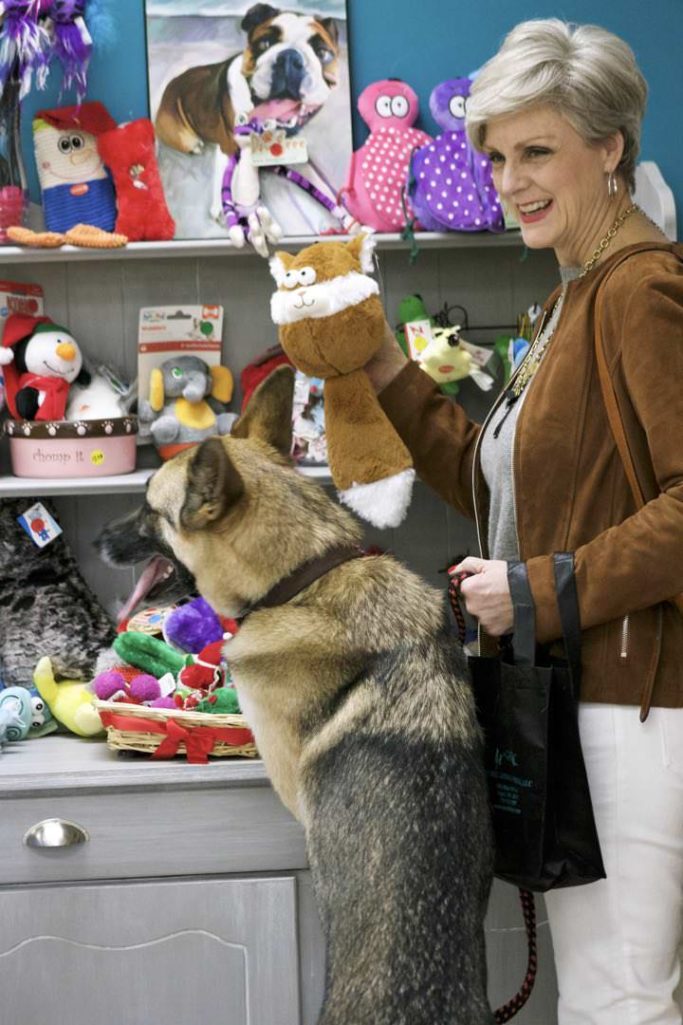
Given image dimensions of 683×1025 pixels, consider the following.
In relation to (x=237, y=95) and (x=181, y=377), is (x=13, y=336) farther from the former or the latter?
(x=237, y=95)

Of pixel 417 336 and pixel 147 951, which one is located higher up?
pixel 417 336

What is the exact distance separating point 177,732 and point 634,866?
3.33 feet

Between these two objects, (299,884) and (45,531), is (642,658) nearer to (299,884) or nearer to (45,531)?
(299,884)

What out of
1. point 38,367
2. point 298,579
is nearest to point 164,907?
point 298,579

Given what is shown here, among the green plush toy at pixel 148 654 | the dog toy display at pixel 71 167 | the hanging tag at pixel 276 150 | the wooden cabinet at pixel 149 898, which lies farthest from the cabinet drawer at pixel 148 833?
the hanging tag at pixel 276 150

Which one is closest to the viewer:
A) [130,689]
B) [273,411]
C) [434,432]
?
[273,411]

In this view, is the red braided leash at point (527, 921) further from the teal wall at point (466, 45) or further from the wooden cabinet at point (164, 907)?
the teal wall at point (466, 45)

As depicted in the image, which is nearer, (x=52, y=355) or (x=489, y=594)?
(x=489, y=594)

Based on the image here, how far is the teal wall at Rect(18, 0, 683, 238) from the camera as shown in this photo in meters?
2.88

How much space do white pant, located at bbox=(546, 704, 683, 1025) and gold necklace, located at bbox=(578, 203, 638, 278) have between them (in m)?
0.66

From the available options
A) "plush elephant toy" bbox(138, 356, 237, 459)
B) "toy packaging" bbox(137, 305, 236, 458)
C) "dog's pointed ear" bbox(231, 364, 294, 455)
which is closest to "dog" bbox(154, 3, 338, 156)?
"toy packaging" bbox(137, 305, 236, 458)

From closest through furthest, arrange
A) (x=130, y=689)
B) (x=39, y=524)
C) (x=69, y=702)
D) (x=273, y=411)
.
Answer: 1. (x=273, y=411)
2. (x=130, y=689)
3. (x=69, y=702)
4. (x=39, y=524)

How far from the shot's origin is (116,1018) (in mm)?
2404

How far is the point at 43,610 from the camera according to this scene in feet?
9.30
